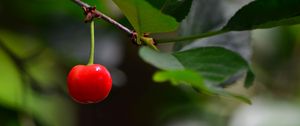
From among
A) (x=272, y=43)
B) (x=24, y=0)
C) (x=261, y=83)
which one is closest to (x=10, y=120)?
(x=24, y=0)

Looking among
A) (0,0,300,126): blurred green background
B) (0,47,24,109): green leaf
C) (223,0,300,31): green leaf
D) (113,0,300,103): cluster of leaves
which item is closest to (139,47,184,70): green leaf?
(113,0,300,103): cluster of leaves

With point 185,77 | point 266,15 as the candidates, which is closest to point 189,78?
point 185,77

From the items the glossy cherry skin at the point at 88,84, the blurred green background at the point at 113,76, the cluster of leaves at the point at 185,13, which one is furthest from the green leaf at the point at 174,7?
the blurred green background at the point at 113,76

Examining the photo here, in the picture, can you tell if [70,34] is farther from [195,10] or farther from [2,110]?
[195,10]

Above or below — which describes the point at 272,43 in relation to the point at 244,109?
above

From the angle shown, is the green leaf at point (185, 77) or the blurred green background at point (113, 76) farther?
the blurred green background at point (113, 76)

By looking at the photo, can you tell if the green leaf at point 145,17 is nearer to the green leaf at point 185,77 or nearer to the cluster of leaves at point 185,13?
the cluster of leaves at point 185,13

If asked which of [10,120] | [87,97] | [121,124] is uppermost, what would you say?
[121,124]
